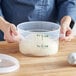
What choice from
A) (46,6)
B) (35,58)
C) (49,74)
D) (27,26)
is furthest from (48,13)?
(49,74)

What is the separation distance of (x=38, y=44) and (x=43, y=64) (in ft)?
0.30

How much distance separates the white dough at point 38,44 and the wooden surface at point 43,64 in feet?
0.08

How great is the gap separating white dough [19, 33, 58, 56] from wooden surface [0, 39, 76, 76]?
0.08 feet

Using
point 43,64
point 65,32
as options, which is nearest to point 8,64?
point 43,64

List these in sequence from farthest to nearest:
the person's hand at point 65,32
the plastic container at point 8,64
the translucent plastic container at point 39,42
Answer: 1. the person's hand at point 65,32
2. the translucent plastic container at point 39,42
3. the plastic container at point 8,64

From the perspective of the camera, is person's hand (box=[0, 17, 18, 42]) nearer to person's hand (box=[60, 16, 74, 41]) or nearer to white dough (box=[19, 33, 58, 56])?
white dough (box=[19, 33, 58, 56])

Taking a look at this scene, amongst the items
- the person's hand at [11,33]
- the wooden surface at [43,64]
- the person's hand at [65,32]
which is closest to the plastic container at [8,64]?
the wooden surface at [43,64]

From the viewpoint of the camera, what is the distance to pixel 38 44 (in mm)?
1111

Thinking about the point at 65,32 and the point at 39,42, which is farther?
the point at 65,32

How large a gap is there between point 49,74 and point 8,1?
2.21 ft

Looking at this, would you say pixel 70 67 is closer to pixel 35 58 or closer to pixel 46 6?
pixel 35 58

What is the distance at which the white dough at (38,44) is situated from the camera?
43.6 inches

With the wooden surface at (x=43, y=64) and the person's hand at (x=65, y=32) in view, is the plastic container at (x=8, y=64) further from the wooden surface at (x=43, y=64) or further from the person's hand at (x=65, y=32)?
the person's hand at (x=65, y=32)

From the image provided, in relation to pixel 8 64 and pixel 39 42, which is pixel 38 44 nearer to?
pixel 39 42
